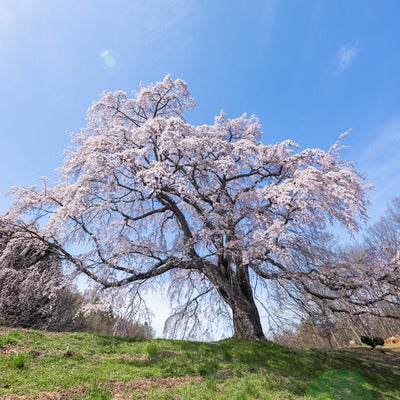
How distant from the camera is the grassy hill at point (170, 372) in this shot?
4605 millimetres

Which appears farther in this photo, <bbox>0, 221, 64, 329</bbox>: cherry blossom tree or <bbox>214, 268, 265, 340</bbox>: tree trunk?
<bbox>214, 268, 265, 340</bbox>: tree trunk

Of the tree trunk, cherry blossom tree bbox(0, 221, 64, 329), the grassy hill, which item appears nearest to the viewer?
the grassy hill

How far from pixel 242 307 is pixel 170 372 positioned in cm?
338

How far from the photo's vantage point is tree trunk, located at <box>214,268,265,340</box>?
832 centimetres

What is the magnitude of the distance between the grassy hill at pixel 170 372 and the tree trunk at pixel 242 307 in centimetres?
70

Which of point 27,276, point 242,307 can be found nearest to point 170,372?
point 242,307

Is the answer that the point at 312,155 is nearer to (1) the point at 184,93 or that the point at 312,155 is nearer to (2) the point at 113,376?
(1) the point at 184,93

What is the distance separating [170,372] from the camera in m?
5.69

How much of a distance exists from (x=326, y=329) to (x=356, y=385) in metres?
1.27

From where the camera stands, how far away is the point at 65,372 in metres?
5.15

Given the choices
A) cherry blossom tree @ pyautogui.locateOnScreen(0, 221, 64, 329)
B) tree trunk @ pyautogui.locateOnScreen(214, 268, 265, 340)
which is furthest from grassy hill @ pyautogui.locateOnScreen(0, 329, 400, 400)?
cherry blossom tree @ pyautogui.locateOnScreen(0, 221, 64, 329)

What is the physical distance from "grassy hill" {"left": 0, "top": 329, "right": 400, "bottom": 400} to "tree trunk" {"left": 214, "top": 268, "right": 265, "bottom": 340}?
2.29ft

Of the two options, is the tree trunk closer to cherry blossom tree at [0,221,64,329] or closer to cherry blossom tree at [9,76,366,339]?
cherry blossom tree at [9,76,366,339]

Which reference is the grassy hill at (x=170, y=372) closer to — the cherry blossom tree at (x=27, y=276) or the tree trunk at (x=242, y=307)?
the tree trunk at (x=242, y=307)
